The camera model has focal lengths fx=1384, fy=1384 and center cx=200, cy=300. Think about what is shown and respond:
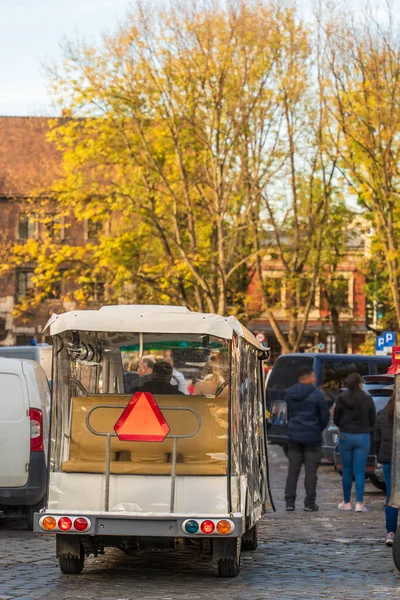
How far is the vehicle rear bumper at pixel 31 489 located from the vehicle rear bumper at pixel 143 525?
4.17 metres

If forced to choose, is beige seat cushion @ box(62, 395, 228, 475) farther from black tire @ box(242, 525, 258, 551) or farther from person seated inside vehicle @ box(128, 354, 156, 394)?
black tire @ box(242, 525, 258, 551)

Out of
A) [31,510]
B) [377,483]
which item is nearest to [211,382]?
[31,510]

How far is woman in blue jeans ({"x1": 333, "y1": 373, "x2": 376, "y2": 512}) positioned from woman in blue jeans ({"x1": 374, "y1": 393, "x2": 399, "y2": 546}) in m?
4.07

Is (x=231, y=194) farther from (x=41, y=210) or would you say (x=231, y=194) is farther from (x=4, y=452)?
(x=4, y=452)

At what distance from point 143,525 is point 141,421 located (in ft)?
2.82

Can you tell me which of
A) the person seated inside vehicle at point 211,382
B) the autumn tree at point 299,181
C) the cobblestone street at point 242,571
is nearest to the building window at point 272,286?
the autumn tree at point 299,181

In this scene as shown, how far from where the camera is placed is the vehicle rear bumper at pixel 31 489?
14945 millimetres

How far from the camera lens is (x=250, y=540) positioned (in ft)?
44.1

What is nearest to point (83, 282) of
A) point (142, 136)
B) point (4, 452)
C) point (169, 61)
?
point (142, 136)

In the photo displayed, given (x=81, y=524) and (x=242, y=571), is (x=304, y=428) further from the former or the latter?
(x=81, y=524)

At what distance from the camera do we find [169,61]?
38750mm

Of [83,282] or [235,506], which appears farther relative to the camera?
[83,282]

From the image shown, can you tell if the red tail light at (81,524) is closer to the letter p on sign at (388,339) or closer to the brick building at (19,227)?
the letter p on sign at (388,339)

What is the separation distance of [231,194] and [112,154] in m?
4.00
